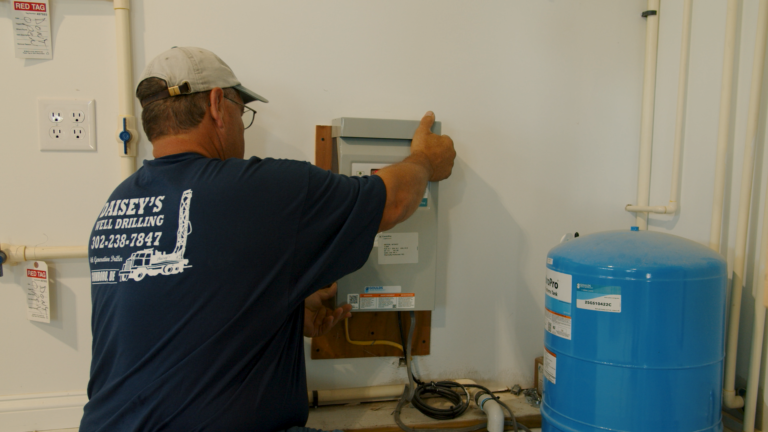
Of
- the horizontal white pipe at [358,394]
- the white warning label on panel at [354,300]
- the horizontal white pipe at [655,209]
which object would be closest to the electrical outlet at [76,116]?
the white warning label on panel at [354,300]

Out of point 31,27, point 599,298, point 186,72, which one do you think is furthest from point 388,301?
point 31,27

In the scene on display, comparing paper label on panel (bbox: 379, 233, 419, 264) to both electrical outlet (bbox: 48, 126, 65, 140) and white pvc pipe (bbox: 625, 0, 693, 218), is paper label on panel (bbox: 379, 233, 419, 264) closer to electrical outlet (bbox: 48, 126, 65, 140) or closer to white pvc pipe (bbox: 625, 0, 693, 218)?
white pvc pipe (bbox: 625, 0, 693, 218)

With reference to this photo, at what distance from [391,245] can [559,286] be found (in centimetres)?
49

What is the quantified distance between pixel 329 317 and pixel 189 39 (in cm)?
93

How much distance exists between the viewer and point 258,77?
139cm

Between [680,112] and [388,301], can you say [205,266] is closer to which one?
[388,301]

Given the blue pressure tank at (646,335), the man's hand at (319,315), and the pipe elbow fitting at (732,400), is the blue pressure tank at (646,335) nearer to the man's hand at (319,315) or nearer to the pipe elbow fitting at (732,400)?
the pipe elbow fitting at (732,400)

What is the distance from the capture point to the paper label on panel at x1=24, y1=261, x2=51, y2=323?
1311 mm

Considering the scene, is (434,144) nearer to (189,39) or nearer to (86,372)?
(189,39)

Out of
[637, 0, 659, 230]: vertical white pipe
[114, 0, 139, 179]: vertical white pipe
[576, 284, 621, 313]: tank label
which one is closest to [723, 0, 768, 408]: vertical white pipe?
[637, 0, 659, 230]: vertical white pipe

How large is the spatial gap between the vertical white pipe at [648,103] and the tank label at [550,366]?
0.76m

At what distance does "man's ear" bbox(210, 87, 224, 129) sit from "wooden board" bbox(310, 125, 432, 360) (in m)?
0.38

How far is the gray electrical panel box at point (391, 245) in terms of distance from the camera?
1317mm

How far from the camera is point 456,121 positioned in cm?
151
